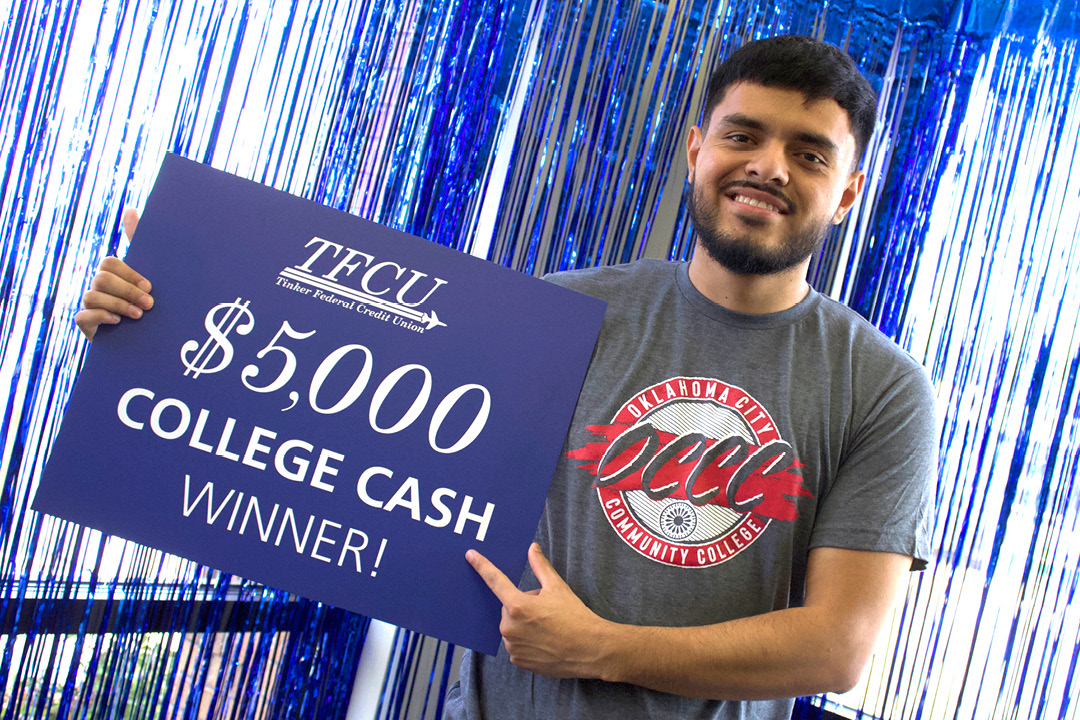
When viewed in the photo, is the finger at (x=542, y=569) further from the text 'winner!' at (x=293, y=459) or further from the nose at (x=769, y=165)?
the nose at (x=769, y=165)

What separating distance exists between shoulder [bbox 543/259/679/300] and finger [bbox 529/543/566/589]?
1.35ft

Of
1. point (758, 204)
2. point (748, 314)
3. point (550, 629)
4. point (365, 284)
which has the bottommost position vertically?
point (550, 629)

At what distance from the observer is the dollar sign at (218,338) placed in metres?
1.02

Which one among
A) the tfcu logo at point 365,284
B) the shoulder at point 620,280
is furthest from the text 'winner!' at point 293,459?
the shoulder at point 620,280

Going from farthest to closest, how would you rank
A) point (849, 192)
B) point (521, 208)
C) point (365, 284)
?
point (521, 208), point (849, 192), point (365, 284)

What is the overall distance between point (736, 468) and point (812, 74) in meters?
0.62

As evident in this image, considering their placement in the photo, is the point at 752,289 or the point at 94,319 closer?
the point at 94,319

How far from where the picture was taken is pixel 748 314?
1.13 metres

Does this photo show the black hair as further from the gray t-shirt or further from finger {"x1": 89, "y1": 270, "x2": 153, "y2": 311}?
finger {"x1": 89, "y1": 270, "x2": 153, "y2": 311}

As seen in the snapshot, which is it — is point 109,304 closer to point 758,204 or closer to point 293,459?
point 293,459

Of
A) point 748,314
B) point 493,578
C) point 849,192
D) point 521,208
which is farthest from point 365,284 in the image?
point 849,192

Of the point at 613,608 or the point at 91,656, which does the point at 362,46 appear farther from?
the point at 91,656

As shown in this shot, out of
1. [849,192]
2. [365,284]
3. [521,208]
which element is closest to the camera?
[365,284]

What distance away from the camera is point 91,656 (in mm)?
1432
